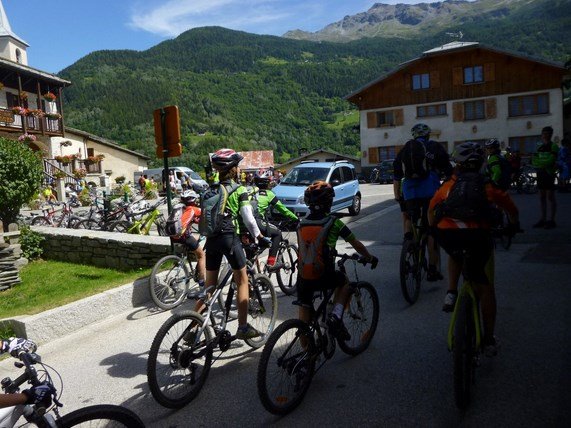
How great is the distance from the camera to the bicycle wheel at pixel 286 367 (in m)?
3.44

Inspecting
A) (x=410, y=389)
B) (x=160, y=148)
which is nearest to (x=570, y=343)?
(x=410, y=389)

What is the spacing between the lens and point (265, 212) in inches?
295

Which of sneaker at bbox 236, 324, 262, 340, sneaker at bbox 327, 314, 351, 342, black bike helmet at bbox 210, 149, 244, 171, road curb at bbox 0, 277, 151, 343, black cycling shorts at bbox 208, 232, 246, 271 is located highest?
black bike helmet at bbox 210, 149, 244, 171

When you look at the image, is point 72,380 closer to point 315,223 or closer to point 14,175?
point 315,223

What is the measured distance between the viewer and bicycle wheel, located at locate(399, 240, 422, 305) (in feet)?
18.9

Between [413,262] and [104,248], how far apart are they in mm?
5744

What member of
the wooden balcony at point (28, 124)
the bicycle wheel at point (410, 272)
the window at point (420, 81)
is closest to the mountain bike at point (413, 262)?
the bicycle wheel at point (410, 272)

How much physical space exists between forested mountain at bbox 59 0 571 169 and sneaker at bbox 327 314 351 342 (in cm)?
8737

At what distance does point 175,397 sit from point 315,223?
1.74m

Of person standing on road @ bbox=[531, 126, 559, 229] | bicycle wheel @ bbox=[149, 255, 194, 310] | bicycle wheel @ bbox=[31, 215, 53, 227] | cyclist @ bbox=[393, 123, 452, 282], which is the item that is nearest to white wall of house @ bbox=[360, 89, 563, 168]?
person standing on road @ bbox=[531, 126, 559, 229]

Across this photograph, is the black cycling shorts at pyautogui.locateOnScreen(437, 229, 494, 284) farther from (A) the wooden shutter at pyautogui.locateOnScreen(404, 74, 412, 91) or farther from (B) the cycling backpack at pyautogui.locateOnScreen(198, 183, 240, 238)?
(A) the wooden shutter at pyautogui.locateOnScreen(404, 74, 412, 91)

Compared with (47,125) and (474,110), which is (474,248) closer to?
(47,125)

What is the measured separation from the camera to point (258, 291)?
16.3ft

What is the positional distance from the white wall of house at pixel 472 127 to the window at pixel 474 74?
5.88ft
